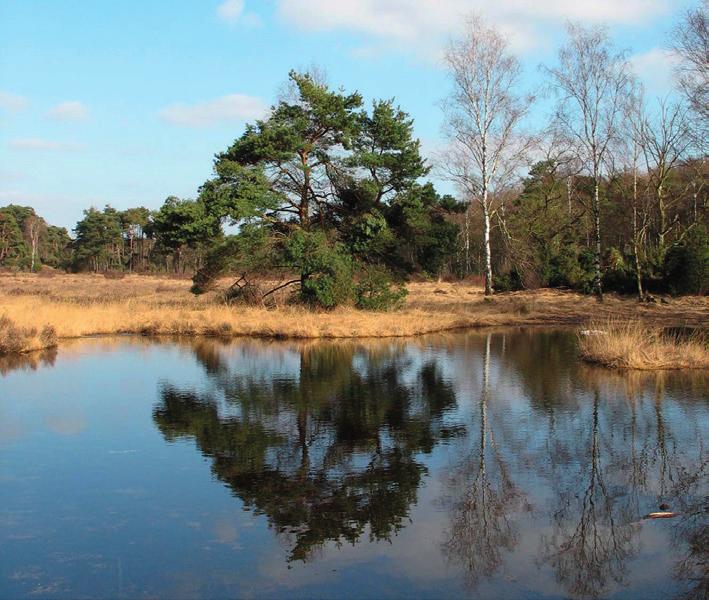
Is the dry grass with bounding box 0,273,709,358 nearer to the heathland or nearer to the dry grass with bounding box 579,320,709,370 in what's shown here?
the heathland

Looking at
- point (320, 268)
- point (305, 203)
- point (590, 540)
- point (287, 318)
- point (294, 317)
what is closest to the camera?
point (590, 540)

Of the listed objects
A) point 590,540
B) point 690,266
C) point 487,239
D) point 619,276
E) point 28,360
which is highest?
point 487,239

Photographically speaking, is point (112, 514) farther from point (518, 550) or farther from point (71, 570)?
point (518, 550)

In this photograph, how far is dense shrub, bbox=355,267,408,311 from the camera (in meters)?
28.4

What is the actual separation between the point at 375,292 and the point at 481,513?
71.0ft

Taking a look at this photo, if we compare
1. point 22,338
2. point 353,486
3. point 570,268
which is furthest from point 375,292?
point 353,486

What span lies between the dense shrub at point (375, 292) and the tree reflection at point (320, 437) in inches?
428

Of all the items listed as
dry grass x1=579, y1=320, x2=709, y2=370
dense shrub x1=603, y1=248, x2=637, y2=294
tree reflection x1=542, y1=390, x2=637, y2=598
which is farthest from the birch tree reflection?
dense shrub x1=603, y1=248, x2=637, y2=294

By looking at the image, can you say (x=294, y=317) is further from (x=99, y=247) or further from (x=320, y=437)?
(x=99, y=247)

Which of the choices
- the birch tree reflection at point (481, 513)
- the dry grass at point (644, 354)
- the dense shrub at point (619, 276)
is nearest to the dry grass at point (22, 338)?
the birch tree reflection at point (481, 513)

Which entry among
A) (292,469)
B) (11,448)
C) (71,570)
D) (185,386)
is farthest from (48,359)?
(71,570)

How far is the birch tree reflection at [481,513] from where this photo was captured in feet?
20.6

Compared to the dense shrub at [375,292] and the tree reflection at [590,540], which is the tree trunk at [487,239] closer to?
the dense shrub at [375,292]

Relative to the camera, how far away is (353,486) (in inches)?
321
